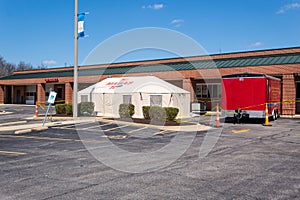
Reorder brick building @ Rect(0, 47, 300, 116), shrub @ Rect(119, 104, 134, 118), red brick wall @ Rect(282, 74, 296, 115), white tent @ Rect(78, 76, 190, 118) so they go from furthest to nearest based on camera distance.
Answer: brick building @ Rect(0, 47, 300, 116) < red brick wall @ Rect(282, 74, 296, 115) < white tent @ Rect(78, 76, 190, 118) < shrub @ Rect(119, 104, 134, 118)

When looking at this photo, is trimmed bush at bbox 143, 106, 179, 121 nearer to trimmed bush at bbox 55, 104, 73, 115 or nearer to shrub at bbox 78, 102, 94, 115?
shrub at bbox 78, 102, 94, 115

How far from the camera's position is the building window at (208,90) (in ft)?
115

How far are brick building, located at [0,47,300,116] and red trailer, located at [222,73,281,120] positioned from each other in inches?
239

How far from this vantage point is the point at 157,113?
2033cm

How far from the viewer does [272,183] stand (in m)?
6.37

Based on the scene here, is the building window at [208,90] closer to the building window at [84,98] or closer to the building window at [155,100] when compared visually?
the building window at [155,100]

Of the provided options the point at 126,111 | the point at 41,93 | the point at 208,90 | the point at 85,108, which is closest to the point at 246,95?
the point at 126,111

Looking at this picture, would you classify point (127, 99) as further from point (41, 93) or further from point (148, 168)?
point (41, 93)

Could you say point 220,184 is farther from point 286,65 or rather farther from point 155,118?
point 286,65

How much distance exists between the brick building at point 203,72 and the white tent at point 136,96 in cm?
652

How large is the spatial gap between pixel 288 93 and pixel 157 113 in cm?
1348

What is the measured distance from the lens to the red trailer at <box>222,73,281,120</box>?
770 inches

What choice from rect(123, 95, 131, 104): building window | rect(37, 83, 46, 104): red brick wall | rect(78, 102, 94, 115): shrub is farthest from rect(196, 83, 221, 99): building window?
rect(37, 83, 46, 104): red brick wall

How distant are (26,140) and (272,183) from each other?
953 cm
